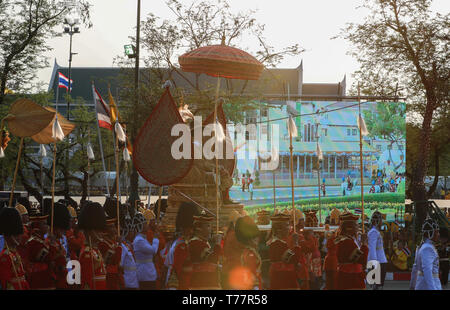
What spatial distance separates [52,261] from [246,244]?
278 cm

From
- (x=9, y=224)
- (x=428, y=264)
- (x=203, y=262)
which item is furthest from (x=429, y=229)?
(x=9, y=224)

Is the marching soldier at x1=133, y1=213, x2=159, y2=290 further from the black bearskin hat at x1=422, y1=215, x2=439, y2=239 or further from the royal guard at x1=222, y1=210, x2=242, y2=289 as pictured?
the black bearskin hat at x1=422, y1=215, x2=439, y2=239

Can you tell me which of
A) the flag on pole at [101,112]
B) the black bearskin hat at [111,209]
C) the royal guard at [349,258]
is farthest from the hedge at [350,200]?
the royal guard at [349,258]

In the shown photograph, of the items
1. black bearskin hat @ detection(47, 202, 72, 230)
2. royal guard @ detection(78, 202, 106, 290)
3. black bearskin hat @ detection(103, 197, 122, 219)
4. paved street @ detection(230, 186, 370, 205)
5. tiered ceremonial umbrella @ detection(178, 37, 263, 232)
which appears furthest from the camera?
paved street @ detection(230, 186, 370, 205)

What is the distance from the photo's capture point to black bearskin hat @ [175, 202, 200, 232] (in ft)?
29.2

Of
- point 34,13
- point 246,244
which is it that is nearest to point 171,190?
point 246,244

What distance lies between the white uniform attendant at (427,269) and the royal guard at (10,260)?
507 centimetres

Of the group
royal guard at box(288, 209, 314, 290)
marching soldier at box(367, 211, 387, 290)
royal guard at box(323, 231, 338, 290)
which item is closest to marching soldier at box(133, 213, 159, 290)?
royal guard at box(288, 209, 314, 290)

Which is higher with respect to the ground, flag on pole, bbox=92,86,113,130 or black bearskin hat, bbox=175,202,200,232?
flag on pole, bbox=92,86,113,130

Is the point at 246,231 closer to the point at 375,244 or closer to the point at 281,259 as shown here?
the point at 281,259

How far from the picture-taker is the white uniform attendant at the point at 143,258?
938cm

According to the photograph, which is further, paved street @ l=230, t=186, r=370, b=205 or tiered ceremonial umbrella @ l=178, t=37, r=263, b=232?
paved street @ l=230, t=186, r=370, b=205

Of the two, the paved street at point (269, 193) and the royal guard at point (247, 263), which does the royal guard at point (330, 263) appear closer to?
the royal guard at point (247, 263)

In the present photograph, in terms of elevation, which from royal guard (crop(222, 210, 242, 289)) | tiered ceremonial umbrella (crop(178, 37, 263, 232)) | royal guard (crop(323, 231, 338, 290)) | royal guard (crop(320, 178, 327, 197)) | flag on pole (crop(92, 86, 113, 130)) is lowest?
royal guard (crop(323, 231, 338, 290))
